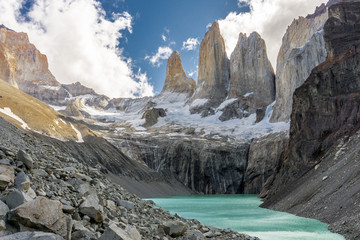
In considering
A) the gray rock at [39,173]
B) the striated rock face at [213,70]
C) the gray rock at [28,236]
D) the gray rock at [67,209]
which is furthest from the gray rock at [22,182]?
the striated rock face at [213,70]

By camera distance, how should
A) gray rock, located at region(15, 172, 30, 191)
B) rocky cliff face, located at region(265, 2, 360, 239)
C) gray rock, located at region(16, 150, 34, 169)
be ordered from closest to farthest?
gray rock, located at region(15, 172, 30, 191), gray rock, located at region(16, 150, 34, 169), rocky cliff face, located at region(265, 2, 360, 239)

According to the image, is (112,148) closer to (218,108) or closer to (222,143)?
(222,143)

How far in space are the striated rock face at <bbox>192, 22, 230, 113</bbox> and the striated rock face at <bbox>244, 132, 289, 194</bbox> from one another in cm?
6249

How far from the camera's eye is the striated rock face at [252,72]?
141m

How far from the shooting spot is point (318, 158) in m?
33.9

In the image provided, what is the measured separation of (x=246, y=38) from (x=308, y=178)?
5117 inches

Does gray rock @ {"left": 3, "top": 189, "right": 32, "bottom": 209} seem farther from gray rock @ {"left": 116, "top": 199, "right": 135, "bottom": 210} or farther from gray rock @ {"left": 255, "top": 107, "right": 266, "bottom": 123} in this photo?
gray rock @ {"left": 255, "top": 107, "right": 266, "bottom": 123}

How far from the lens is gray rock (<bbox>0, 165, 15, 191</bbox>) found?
256 inches

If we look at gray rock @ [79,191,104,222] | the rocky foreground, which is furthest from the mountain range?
gray rock @ [79,191,104,222]

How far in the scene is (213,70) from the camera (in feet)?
532

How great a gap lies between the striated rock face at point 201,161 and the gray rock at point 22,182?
89094 millimetres

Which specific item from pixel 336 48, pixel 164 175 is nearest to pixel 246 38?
pixel 164 175

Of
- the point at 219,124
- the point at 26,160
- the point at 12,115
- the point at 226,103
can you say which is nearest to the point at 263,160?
the point at 219,124

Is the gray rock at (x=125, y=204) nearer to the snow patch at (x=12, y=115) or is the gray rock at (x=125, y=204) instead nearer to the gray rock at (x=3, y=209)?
the gray rock at (x=3, y=209)
